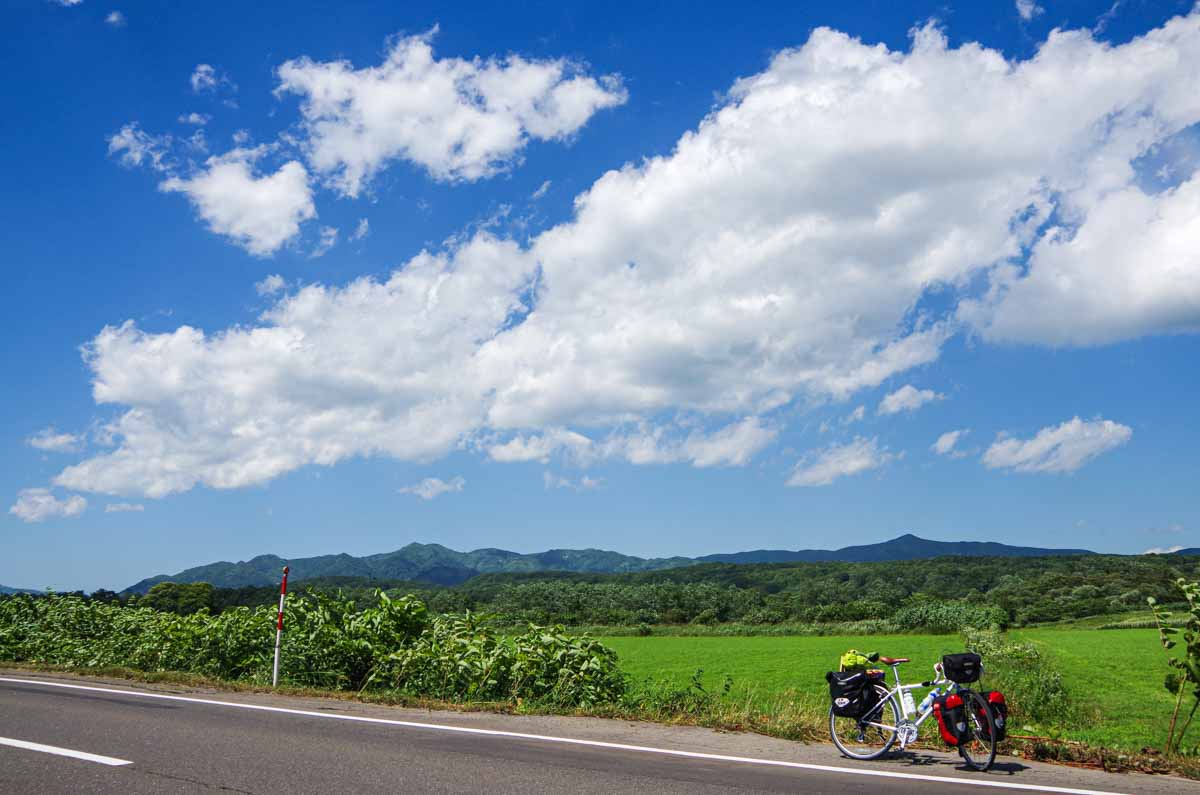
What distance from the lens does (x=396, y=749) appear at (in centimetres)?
818

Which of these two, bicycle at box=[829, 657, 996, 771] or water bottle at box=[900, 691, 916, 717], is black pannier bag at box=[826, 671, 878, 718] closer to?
bicycle at box=[829, 657, 996, 771]

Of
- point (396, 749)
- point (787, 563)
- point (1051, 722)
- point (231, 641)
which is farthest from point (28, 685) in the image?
point (787, 563)

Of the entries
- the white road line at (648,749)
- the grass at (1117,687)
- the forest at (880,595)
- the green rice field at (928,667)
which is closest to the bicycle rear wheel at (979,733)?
the white road line at (648,749)

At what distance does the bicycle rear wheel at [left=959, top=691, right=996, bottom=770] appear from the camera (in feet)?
25.1

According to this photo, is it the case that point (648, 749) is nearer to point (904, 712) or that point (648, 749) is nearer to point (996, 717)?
point (904, 712)

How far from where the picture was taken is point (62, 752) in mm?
7645

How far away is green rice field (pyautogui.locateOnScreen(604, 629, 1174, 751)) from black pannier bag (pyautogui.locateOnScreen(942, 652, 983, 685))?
2177mm

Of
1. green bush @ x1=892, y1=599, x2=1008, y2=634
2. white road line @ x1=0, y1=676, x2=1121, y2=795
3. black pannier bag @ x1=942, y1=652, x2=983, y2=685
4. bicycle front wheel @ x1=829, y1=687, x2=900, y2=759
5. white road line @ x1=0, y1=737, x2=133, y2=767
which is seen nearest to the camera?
white road line @ x1=0, y1=676, x2=1121, y2=795

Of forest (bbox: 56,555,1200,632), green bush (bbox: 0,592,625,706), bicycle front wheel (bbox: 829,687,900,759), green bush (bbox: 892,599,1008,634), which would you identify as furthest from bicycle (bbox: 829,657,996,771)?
green bush (bbox: 892,599,1008,634)

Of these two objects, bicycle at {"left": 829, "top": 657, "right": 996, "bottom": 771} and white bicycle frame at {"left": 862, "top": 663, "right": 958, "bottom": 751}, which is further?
white bicycle frame at {"left": 862, "top": 663, "right": 958, "bottom": 751}

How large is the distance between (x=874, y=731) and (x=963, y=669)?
48.2 inches

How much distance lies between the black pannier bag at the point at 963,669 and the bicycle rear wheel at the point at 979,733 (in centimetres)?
14

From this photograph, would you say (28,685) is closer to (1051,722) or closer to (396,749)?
(396,749)

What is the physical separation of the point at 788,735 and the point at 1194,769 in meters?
3.83
